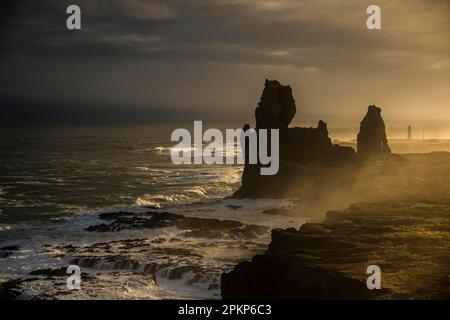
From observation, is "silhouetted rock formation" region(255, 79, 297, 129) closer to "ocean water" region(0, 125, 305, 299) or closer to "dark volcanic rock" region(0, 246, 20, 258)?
"ocean water" region(0, 125, 305, 299)

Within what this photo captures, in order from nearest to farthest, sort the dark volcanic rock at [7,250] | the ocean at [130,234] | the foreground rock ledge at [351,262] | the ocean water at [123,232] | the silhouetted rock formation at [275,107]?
the foreground rock ledge at [351,262]
the ocean water at [123,232]
the ocean at [130,234]
the dark volcanic rock at [7,250]
the silhouetted rock formation at [275,107]

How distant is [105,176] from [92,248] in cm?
6868

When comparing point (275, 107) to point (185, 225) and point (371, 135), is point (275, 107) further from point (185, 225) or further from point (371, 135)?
point (185, 225)

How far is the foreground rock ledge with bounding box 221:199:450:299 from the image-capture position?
2538 cm

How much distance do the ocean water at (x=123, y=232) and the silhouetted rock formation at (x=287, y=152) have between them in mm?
5346

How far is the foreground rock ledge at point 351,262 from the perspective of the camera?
2538 centimetres

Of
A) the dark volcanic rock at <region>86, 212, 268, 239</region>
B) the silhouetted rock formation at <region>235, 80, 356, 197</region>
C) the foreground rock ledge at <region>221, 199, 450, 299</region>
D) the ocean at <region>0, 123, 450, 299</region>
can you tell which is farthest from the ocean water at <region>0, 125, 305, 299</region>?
the foreground rock ledge at <region>221, 199, 450, 299</region>

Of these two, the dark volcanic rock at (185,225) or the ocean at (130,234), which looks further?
the dark volcanic rock at (185,225)

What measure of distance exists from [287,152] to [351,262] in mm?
59527

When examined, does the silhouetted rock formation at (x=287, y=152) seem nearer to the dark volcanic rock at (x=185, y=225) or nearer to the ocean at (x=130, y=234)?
the ocean at (x=130, y=234)

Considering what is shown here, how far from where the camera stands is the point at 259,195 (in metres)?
84.4

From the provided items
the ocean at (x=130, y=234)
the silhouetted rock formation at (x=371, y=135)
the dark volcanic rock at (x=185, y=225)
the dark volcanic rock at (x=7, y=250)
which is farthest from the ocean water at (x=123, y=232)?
the silhouetted rock formation at (x=371, y=135)

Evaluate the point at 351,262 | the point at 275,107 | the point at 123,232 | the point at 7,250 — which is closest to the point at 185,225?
the point at 123,232
